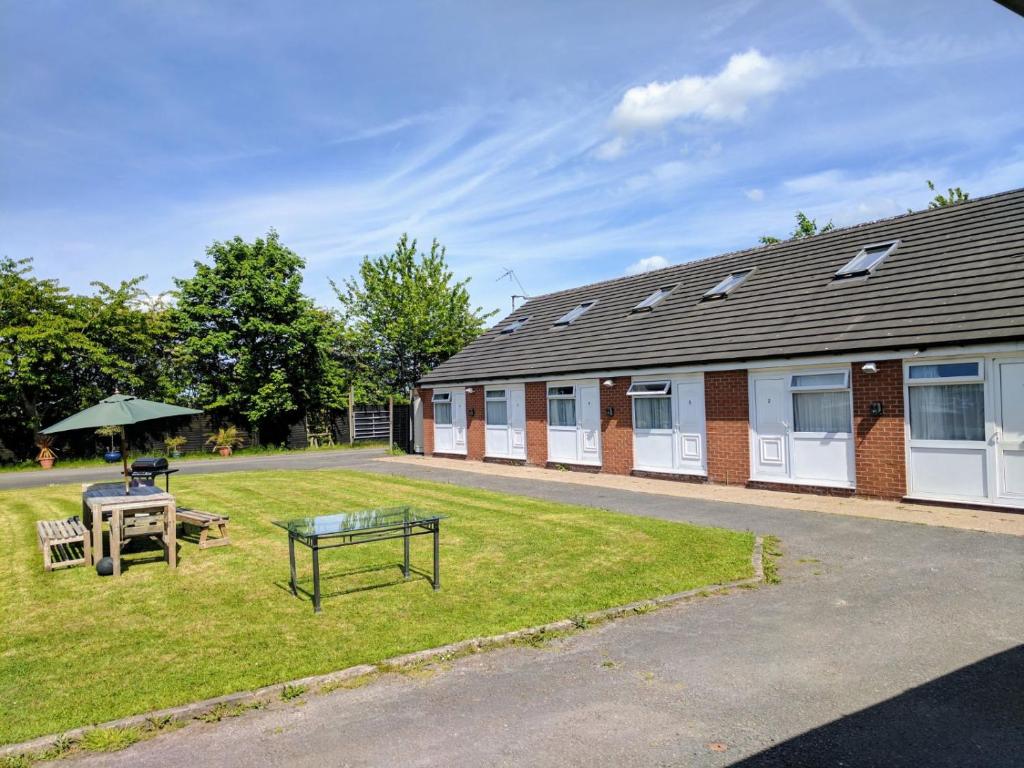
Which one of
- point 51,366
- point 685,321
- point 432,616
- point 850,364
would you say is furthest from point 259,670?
point 51,366

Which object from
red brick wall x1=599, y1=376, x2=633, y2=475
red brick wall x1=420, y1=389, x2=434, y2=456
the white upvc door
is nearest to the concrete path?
red brick wall x1=420, y1=389, x2=434, y2=456

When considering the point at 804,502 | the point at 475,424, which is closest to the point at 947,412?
the point at 804,502

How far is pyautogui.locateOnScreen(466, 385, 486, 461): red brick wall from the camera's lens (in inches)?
862

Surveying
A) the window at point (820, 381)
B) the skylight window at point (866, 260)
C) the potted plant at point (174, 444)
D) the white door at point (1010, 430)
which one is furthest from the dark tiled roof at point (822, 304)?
the potted plant at point (174, 444)

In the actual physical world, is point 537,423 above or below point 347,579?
above

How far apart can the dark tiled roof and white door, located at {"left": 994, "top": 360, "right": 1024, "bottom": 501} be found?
61 centimetres

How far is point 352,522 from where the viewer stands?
7.35 meters

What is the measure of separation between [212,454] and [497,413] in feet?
43.8

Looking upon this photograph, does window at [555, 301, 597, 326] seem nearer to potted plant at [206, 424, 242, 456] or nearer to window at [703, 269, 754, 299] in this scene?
window at [703, 269, 754, 299]

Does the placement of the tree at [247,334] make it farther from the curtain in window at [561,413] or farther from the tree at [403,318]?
the curtain in window at [561,413]

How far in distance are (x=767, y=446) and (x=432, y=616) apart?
9.33 meters

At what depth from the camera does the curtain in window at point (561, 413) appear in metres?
18.6

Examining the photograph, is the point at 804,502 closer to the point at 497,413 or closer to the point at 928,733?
the point at 928,733

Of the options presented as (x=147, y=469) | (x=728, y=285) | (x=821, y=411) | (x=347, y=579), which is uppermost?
(x=728, y=285)
